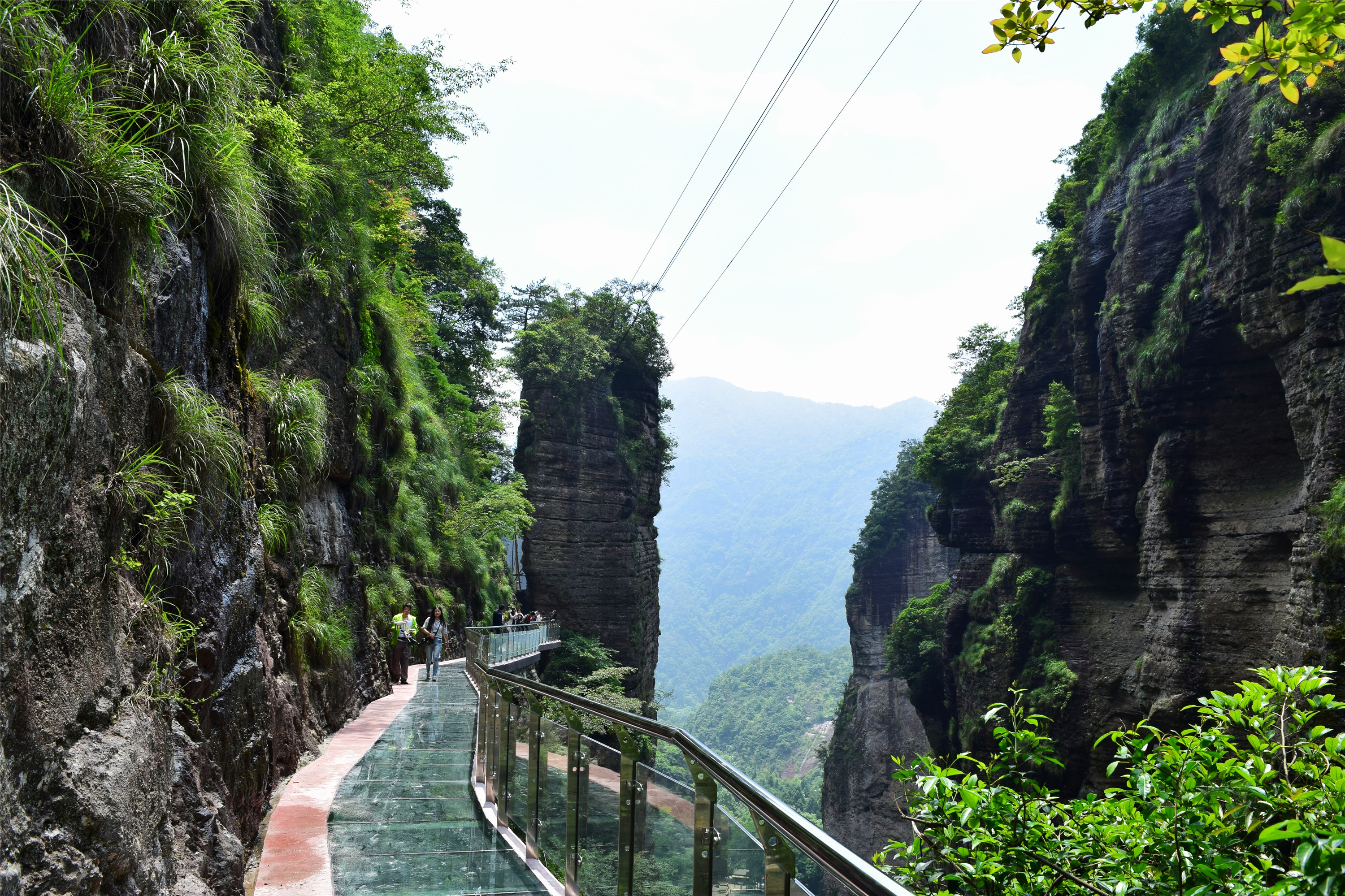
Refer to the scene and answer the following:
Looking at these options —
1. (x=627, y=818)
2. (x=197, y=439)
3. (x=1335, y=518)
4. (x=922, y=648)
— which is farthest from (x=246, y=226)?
(x=922, y=648)

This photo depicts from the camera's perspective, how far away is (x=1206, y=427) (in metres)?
20.8

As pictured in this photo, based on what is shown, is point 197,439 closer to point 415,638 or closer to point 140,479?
point 140,479

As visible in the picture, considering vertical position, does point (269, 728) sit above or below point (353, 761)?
above

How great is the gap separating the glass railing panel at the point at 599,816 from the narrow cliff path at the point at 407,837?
1.79 feet

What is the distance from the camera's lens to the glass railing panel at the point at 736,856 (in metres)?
2.07

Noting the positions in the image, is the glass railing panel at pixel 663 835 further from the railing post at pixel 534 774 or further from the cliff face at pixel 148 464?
the cliff face at pixel 148 464

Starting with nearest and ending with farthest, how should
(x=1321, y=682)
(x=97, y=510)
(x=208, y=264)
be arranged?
(x=1321, y=682)
(x=97, y=510)
(x=208, y=264)

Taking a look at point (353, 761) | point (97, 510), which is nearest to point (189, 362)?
point (97, 510)

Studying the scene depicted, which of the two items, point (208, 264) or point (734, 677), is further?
point (734, 677)

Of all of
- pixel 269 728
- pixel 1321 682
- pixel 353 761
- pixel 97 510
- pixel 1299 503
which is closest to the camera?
pixel 1321 682

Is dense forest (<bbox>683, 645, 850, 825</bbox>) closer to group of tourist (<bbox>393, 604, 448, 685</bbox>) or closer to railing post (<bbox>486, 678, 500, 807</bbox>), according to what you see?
group of tourist (<bbox>393, 604, 448, 685</bbox>)

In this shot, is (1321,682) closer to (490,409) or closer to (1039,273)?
(1039,273)

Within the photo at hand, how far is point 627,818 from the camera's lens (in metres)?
3.38

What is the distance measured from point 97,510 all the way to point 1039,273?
31.5 meters
